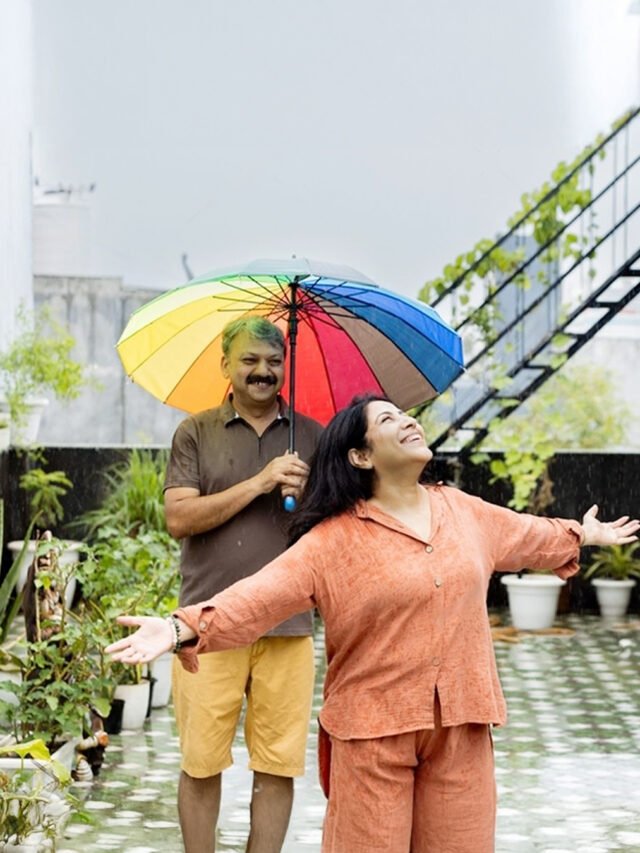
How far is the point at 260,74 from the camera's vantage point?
13102 millimetres

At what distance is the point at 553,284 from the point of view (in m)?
10.3

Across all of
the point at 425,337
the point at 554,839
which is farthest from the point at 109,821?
the point at 425,337

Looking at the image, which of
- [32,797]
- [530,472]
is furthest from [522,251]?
[32,797]

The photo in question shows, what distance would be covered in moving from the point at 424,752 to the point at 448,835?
6.5 inches

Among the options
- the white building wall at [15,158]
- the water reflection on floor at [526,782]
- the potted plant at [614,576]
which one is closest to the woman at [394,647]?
the water reflection on floor at [526,782]

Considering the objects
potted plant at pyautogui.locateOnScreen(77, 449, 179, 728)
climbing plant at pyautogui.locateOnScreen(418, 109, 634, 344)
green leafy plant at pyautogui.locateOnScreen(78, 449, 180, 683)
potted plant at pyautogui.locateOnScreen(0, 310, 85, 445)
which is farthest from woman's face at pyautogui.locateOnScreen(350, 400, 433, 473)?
climbing plant at pyautogui.locateOnScreen(418, 109, 634, 344)

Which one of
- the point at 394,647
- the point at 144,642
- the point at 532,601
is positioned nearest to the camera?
the point at 144,642

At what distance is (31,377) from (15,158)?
7.51 feet

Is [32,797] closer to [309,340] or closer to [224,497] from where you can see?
[224,497]

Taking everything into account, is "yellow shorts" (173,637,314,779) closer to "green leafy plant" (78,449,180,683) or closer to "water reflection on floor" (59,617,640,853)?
"water reflection on floor" (59,617,640,853)

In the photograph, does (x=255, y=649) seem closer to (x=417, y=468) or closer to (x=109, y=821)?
(x=417, y=468)

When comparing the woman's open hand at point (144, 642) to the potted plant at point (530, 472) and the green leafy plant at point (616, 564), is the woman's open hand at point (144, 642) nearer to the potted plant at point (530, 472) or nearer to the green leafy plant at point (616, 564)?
the potted plant at point (530, 472)

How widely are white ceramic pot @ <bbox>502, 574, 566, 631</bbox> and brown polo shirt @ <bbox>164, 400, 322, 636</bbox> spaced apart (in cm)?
582

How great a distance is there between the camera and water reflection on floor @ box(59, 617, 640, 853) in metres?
5.11
